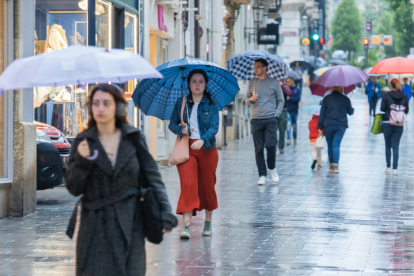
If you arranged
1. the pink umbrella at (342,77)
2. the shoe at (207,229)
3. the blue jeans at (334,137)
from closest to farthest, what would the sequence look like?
the shoe at (207,229), the pink umbrella at (342,77), the blue jeans at (334,137)

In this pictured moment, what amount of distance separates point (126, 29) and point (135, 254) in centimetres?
1038

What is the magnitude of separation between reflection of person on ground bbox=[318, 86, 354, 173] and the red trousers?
6.72 metres

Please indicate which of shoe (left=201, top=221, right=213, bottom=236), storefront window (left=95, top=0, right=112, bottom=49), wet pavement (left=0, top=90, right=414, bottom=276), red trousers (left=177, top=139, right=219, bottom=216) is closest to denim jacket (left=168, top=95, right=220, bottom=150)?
red trousers (left=177, top=139, right=219, bottom=216)

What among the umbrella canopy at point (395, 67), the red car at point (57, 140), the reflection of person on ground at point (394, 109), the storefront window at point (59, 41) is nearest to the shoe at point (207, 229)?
the red car at point (57, 140)

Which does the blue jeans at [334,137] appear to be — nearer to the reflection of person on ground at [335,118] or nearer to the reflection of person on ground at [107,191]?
the reflection of person on ground at [335,118]

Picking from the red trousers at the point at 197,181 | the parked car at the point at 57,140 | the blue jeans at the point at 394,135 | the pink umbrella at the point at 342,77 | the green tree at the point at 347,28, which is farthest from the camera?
the green tree at the point at 347,28

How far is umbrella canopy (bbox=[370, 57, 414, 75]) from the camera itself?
1405 centimetres

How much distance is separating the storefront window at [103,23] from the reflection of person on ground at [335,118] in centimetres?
439

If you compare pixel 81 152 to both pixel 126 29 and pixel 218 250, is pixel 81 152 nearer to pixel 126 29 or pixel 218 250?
pixel 218 250

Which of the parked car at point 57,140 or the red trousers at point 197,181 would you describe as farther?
the parked car at point 57,140

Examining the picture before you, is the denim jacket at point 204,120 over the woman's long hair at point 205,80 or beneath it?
beneath

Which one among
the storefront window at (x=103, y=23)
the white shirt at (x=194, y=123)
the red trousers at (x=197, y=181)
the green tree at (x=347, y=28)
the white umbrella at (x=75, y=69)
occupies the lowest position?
the red trousers at (x=197, y=181)

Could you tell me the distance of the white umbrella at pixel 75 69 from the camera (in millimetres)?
3852

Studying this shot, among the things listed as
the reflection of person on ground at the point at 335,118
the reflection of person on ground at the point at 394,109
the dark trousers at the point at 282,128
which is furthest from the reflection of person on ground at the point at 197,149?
the dark trousers at the point at 282,128
